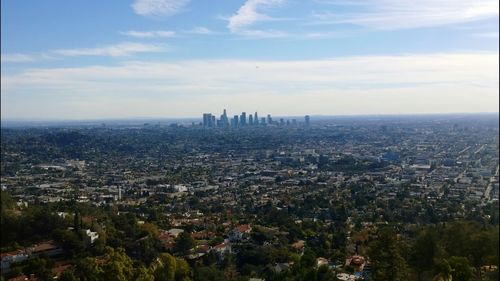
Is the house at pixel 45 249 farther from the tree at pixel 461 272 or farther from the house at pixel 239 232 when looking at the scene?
the tree at pixel 461 272

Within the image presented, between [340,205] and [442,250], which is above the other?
[442,250]

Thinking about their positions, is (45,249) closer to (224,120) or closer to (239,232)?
(239,232)

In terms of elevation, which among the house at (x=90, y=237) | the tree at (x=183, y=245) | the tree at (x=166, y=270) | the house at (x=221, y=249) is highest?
the tree at (x=166, y=270)

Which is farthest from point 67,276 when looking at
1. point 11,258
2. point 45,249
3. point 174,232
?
point 174,232

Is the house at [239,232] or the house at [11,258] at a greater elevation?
the house at [11,258]

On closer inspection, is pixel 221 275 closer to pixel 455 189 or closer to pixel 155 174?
pixel 455 189

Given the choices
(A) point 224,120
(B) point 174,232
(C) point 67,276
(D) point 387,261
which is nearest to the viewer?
(D) point 387,261

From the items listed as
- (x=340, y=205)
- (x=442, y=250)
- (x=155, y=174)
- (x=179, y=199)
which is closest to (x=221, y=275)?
(x=442, y=250)

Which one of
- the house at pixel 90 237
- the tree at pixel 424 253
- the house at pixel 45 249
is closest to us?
the tree at pixel 424 253

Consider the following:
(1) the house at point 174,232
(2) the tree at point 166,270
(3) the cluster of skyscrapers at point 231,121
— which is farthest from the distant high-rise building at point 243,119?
(2) the tree at point 166,270
